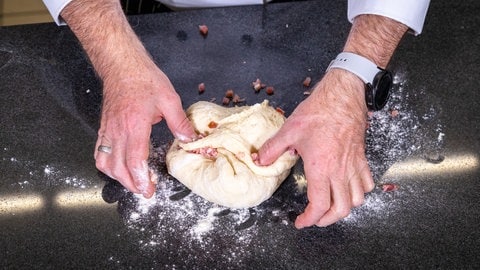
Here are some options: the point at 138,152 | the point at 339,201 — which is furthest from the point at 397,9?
the point at 138,152

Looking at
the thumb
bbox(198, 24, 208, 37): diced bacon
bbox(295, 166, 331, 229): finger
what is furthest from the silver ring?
bbox(198, 24, 208, 37): diced bacon

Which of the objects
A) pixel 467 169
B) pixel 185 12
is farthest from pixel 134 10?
pixel 467 169

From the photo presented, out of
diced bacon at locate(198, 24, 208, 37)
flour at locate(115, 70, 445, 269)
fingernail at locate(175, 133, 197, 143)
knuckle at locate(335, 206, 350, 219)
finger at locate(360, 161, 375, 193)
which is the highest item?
diced bacon at locate(198, 24, 208, 37)

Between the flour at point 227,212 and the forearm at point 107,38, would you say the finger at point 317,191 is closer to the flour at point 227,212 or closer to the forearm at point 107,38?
the flour at point 227,212

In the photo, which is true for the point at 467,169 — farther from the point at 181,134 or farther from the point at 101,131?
the point at 101,131

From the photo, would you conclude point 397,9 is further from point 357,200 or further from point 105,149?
point 105,149

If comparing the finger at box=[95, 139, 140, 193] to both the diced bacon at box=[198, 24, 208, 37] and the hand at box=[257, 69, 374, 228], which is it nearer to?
the hand at box=[257, 69, 374, 228]
